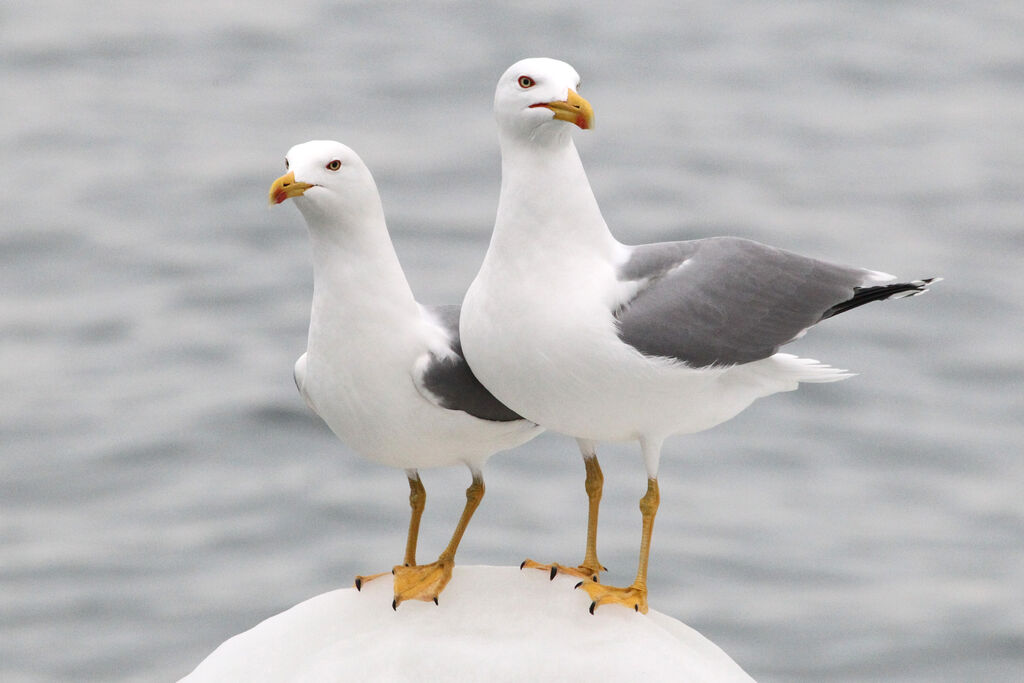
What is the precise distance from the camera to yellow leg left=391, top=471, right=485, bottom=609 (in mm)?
9000

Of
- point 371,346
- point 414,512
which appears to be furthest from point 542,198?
point 414,512

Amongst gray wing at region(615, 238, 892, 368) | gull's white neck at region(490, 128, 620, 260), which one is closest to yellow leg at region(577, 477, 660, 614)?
gray wing at region(615, 238, 892, 368)

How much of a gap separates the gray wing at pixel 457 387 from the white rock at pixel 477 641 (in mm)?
1020

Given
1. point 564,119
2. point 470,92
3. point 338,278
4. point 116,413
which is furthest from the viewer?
point 470,92

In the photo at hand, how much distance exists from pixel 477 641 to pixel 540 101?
2.72 metres

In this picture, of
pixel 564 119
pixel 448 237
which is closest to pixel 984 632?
pixel 448 237

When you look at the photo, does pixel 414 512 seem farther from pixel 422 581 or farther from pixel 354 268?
pixel 354 268

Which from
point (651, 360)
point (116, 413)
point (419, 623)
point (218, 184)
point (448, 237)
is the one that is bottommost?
point (419, 623)

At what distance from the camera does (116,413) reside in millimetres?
20656

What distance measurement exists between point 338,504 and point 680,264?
11264mm

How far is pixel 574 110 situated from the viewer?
7.84 metres

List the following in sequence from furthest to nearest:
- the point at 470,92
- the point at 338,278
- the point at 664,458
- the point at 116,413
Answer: the point at 470,92
the point at 116,413
the point at 664,458
the point at 338,278

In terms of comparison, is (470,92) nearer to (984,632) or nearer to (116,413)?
(116,413)

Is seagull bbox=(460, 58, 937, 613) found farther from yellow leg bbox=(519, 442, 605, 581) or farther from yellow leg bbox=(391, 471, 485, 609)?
yellow leg bbox=(391, 471, 485, 609)
